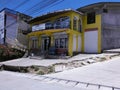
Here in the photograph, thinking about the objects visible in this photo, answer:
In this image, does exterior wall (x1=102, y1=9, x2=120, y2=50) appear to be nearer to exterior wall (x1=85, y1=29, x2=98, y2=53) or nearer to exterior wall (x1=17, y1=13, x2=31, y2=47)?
exterior wall (x1=85, y1=29, x2=98, y2=53)

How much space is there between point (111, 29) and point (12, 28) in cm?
1842

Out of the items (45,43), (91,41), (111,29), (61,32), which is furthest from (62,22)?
(111,29)

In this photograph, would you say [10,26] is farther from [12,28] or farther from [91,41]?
[91,41]

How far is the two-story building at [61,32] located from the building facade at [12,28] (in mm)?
6082

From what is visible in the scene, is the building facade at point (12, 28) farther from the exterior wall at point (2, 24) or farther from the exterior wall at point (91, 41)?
the exterior wall at point (91, 41)

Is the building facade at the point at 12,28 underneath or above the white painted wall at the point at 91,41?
above

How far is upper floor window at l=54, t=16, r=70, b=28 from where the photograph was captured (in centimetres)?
2630

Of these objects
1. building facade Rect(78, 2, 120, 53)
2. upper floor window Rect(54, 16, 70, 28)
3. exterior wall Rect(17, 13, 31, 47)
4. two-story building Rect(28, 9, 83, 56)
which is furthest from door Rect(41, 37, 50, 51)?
exterior wall Rect(17, 13, 31, 47)

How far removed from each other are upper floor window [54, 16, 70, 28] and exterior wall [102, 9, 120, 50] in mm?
4449

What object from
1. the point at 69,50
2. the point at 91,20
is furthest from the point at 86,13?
the point at 69,50

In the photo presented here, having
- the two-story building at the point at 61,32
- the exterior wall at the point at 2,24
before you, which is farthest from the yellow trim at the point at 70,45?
the exterior wall at the point at 2,24

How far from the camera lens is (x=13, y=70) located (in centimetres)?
2002

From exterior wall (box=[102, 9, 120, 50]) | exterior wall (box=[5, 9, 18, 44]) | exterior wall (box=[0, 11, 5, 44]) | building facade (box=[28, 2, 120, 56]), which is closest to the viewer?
building facade (box=[28, 2, 120, 56])

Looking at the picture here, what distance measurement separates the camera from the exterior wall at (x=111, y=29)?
25688 millimetres
